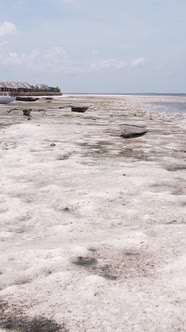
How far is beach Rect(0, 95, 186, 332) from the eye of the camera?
9.11ft

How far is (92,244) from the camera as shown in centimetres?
405

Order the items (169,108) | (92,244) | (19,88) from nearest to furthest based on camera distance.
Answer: (92,244) < (169,108) < (19,88)

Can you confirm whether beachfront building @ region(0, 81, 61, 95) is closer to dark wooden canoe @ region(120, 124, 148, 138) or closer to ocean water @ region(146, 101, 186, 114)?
ocean water @ region(146, 101, 186, 114)

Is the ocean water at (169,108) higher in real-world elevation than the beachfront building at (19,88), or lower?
lower

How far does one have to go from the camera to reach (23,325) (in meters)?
2.67

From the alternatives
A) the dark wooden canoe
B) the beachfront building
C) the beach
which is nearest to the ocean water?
the dark wooden canoe

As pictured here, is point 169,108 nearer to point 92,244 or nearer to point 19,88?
point 92,244

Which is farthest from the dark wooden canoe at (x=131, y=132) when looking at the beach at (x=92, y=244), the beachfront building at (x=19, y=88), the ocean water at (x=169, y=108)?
the beachfront building at (x=19, y=88)

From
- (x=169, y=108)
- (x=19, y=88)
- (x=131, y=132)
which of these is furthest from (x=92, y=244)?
(x=19, y=88)

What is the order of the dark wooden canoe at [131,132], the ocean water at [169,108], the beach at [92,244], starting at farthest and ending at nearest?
the ocean water at [169,108]
the dark wooden canoe at [131,132]
the beach at [92,244]

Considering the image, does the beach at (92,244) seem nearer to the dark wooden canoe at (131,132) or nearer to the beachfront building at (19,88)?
the dark wooden canoe at (131,132)

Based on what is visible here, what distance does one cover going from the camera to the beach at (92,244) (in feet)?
9.11

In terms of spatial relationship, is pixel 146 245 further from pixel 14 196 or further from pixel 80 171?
pixel 80 171

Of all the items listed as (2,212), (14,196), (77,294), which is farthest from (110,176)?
(77,294)
